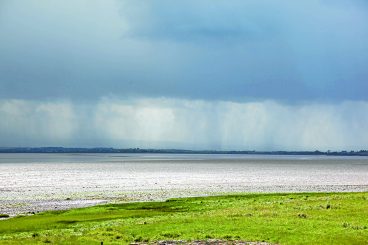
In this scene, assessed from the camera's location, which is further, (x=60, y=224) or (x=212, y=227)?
(x=60, y=224)

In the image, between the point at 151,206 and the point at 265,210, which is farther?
the point at 151,206

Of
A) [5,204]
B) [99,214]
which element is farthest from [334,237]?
[5,204]

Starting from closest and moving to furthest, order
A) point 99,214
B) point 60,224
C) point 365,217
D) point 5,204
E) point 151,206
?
point 365,217 → point 60,224 → point 99,214 → point 151,206 → point 5,204

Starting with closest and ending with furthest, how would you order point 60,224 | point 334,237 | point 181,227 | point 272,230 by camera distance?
point 334,237, point 272,230, point 181,227, point 60,224

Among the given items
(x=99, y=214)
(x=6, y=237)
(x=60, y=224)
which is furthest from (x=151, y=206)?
(x=6, y=237)

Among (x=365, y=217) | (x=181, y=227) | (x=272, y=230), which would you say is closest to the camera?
(x=272, y=230)

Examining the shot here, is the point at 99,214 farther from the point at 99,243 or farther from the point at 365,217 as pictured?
the point at 365,217

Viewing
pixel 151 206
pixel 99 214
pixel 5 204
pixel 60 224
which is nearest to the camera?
pixel 60 224

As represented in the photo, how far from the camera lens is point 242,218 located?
115 feet

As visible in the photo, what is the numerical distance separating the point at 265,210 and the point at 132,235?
44.0 ft

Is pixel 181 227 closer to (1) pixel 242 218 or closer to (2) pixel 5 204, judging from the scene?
(1) pixel 242 218

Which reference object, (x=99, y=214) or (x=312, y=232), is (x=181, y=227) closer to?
(x=312, y=232)

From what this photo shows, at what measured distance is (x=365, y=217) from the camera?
34.4 meters

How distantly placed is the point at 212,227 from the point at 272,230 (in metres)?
3.57
